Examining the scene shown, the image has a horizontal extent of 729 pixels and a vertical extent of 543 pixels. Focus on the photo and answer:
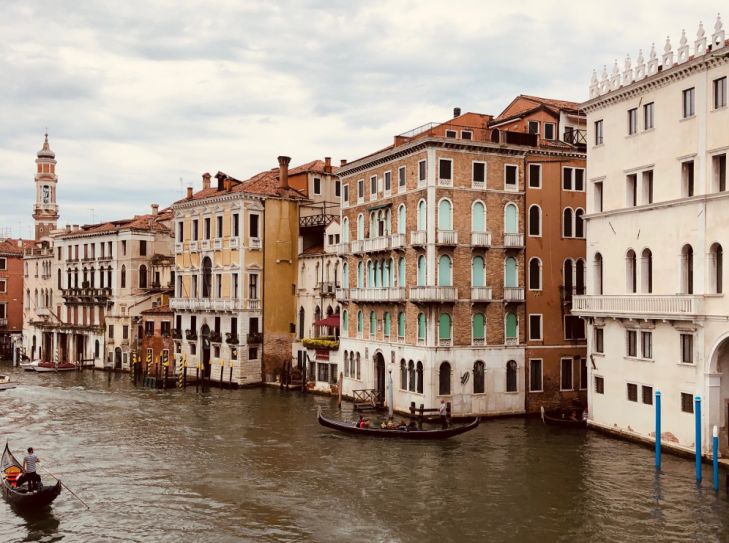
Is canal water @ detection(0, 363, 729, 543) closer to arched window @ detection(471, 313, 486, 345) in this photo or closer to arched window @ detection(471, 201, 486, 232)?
arched window @ detection(471, 313, 486, 345)

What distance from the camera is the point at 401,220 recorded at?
35.5 metres

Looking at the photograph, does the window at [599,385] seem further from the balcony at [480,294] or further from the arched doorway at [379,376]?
the arched doorway at [379,376]

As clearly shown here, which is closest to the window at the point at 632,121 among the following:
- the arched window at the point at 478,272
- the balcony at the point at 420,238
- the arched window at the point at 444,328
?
the arched window at the point at 478,272

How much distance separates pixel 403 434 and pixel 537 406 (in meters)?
8.07

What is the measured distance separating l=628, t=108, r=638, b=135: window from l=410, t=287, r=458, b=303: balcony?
9147 mm

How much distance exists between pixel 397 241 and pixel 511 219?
479cm

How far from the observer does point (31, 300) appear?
2734 inches

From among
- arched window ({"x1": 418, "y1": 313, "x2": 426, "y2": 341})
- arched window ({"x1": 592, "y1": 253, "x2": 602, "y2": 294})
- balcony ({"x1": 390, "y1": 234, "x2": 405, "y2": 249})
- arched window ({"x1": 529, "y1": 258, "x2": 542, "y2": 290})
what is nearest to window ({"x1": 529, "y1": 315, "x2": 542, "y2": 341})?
arched window ({"x1": 529, "y1": 258, "x2": 542, "y2": 290})

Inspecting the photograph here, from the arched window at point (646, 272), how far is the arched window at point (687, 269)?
1813mm

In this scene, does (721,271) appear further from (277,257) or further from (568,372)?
(277,257)

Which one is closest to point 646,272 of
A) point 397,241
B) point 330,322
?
point 397,241

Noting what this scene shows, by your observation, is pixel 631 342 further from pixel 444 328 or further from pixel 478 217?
pixel 478 217

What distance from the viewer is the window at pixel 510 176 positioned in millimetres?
34656

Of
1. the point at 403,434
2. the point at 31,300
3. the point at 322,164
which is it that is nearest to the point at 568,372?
the point at 403,434
